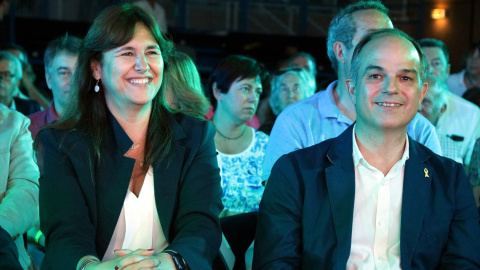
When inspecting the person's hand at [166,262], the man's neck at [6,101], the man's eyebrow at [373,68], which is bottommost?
the person's hand at [166,262]

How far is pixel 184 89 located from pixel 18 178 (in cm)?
98

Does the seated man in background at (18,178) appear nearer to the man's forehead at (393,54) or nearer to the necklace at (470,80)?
the man's forehead at (393,54)

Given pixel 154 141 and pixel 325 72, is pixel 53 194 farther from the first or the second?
pixel 325 72

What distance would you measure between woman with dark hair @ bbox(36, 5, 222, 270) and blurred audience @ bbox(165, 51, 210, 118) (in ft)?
0.95

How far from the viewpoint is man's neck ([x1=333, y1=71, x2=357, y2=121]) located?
9.17 ft

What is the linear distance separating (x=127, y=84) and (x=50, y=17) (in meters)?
6.16

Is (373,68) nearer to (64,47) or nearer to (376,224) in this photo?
(376,224)

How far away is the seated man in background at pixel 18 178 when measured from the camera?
248 centimetres

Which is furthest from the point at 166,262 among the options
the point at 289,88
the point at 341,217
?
the point at 289,88

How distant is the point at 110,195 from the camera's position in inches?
88.2

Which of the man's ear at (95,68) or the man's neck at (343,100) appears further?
the man's neck at (343,100)

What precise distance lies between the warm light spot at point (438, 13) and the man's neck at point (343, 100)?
7.54 m

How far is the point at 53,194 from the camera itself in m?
2.21

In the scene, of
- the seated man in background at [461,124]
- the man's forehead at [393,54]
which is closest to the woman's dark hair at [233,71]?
the seated man in background at [461,124]
